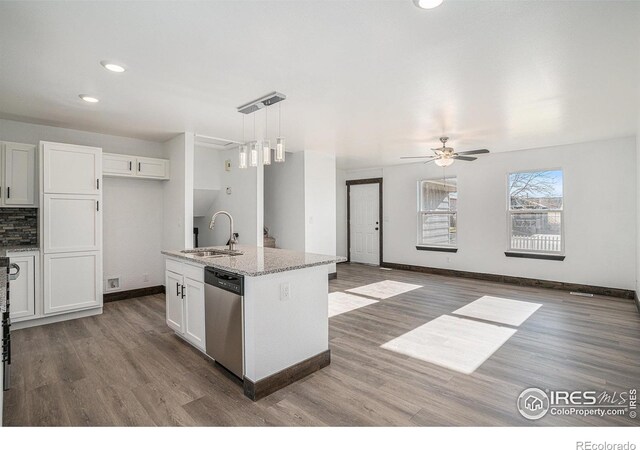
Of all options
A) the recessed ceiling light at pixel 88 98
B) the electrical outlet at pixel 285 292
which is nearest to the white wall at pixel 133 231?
the recessed ceiling light at pixel 88 98

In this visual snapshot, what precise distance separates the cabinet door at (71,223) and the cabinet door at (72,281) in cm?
10

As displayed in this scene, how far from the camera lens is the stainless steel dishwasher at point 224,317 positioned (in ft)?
7.99

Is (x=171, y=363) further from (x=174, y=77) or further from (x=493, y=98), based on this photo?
(x=493, y=98)

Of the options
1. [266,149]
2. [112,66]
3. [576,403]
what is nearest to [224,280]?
[266,149]

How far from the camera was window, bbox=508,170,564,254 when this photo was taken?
5.70 m

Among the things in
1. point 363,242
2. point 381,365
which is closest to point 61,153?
point 381,365

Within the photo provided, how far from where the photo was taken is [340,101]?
136 inches

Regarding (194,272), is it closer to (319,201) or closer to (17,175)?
(17,175)

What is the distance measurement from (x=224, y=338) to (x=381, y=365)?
4.26 ft

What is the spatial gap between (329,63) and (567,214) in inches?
199

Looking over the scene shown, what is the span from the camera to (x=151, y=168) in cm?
502

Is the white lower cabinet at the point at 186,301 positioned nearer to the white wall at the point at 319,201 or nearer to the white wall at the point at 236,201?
the white wall at the point at 236,201

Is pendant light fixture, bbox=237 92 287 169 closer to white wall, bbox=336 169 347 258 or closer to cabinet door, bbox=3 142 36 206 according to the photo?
cabinet door, bbox=3 142 36 206
